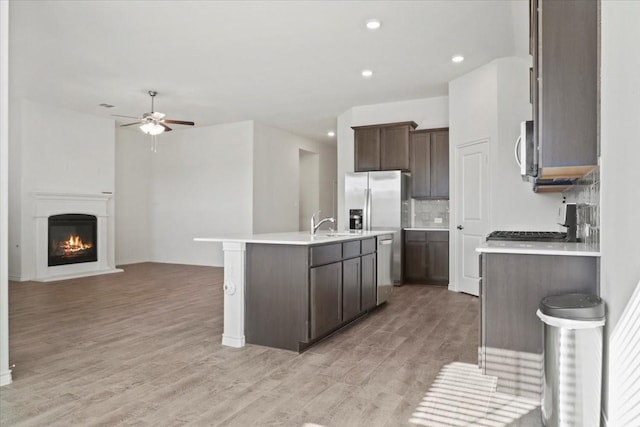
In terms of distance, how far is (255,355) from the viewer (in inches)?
134

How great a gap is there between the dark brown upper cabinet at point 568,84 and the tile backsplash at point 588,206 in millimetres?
267

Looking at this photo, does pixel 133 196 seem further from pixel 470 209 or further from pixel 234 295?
pixel 470 209

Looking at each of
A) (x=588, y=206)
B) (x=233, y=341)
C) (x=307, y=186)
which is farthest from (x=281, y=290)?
(x=307, y=186)

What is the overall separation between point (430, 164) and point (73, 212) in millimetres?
6252

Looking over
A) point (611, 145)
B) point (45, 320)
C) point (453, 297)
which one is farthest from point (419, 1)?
point (45, 320)

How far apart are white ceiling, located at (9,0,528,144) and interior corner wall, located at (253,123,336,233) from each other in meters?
1.75

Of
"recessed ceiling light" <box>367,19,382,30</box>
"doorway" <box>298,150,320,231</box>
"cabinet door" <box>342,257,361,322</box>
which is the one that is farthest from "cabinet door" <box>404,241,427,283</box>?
"doorway" <box>298,150,320,231</box>

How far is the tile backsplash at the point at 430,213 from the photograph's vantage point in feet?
23.6

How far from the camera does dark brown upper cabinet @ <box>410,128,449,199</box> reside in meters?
6.98

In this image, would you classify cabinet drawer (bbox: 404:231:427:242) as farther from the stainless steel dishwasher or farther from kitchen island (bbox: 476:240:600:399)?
kitchen island (bbox: 476:240:600:399)

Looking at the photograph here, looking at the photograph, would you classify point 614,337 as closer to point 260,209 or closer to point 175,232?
point 260,209

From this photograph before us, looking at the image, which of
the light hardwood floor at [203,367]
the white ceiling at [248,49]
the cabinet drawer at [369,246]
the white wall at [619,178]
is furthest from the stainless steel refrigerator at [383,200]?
the white wall at [619,178]

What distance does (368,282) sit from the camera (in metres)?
4.70

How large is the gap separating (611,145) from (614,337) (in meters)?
0.92
